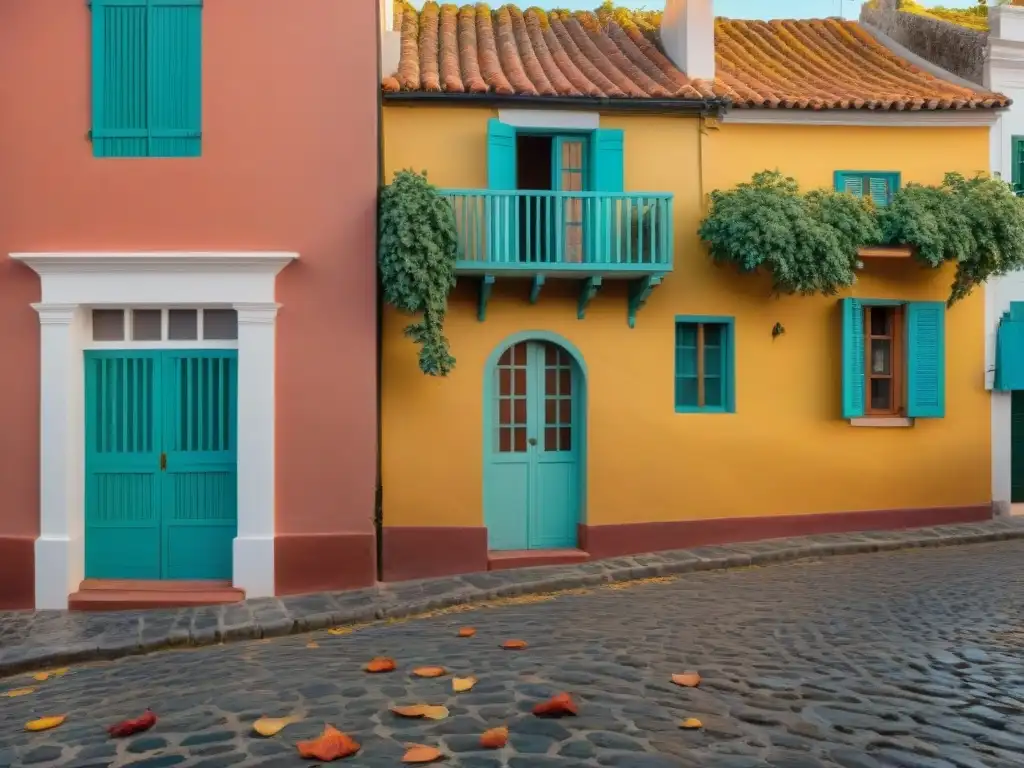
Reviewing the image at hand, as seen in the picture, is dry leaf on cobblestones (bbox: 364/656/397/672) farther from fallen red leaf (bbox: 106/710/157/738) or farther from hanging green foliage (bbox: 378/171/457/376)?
hanging green foliage (bbox: 378/171/457/376)

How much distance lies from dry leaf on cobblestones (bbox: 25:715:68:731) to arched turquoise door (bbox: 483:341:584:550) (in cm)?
567

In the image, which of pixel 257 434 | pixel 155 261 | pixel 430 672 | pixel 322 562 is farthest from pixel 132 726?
pixel 155 261

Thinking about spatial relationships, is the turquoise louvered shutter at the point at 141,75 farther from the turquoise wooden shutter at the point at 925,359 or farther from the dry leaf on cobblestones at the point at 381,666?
the turquoise wooden shutter at the point at 925,359

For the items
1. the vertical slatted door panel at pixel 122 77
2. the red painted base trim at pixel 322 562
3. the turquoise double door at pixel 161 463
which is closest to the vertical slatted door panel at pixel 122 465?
the turquoise double door at pixel 161 463

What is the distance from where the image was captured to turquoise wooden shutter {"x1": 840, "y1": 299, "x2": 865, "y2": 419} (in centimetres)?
1100

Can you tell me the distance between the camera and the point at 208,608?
8.39 m

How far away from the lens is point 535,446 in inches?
415

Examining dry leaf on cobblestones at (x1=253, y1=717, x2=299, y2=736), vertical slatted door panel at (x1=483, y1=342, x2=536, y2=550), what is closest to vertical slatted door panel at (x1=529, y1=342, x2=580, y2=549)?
vertical slatted door panel at (x1=483, y1=342, x2=536, y2=550)

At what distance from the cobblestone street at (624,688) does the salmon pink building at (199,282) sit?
1922 mm

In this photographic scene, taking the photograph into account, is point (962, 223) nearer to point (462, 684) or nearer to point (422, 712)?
point (462, 684)

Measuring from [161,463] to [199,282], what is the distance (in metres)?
1.80

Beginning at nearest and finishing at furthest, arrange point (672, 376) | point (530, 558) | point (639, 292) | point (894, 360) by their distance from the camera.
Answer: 1. point (530, 558)
2. point (639, 292)
3. point (672, 376)
4. point (894, 360)

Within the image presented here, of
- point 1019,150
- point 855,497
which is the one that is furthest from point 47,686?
point 1019,150

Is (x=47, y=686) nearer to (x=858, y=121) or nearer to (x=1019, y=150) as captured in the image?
(x=858, y=121)
